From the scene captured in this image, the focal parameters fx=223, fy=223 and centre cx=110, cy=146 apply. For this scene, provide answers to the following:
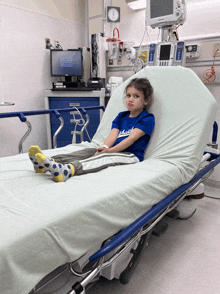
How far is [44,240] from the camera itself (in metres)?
0.75

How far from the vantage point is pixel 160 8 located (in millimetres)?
2326

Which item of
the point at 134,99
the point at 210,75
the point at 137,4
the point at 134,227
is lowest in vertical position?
the point at 134,227

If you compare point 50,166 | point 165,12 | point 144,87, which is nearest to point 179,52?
Result: point 165,12

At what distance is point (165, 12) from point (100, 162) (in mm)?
1880

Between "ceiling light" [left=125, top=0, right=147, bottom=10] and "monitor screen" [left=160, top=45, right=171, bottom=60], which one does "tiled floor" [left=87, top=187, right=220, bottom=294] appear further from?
"ceiling light" [left=125, top=0, right=147, bottom=10]

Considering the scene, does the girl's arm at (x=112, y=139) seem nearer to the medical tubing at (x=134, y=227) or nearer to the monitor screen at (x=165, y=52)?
the medical tubing at (x=134, y=227)

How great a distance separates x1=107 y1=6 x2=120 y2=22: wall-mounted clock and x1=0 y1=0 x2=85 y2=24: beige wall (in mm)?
967

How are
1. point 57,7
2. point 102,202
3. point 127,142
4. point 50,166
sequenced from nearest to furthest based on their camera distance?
point 102,202 → point 50,166 → point 127,142 → point 57,7

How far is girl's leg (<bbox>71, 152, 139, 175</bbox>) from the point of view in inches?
48.7

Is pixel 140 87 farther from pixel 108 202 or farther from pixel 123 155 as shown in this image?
pixel 108 202

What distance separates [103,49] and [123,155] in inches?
89.5

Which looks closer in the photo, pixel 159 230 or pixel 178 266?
pixel 178 266

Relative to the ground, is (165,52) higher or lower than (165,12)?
lower

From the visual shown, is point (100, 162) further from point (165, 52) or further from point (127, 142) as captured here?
point (165, 52)
